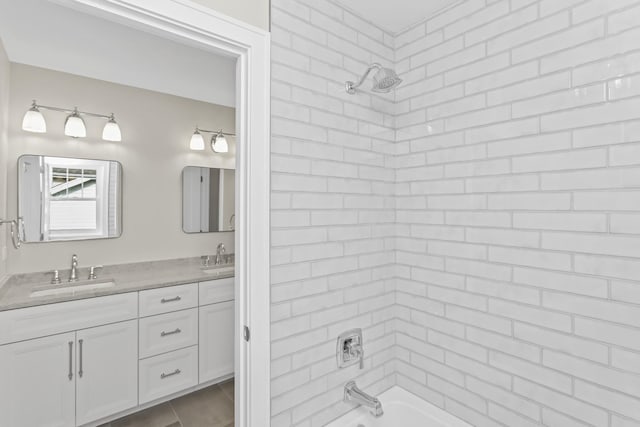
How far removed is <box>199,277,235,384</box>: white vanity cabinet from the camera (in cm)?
260

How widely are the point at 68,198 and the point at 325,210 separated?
2365mm

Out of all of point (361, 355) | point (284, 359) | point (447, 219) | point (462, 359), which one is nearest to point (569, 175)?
point (447, 219)

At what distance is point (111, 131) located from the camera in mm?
2615

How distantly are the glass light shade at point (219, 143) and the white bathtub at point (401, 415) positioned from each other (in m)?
2.68

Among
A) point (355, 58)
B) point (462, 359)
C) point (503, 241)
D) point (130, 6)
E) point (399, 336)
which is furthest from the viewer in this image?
point (399, 336)

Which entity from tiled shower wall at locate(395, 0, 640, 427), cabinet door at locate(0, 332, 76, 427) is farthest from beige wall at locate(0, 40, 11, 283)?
tiled shower wall at locate(395, 0, 640, 427)

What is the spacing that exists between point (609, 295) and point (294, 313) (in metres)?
1.17

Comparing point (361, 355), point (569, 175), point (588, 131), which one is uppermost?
point (588, 131)

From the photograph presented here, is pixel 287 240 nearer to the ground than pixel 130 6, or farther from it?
nearer to the ground

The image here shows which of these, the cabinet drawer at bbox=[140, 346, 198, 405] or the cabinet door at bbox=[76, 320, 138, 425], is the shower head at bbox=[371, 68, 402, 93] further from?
the cabinet drawer at bbox=[140, 346, 198, 405]

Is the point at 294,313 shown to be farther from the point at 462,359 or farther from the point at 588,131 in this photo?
the point at 588,131

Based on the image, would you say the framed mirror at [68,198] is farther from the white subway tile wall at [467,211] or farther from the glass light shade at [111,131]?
the white subway tile wall at [467,211]

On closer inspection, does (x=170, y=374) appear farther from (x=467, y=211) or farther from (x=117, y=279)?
(x=467, y=211)

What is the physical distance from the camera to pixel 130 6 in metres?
0.97
